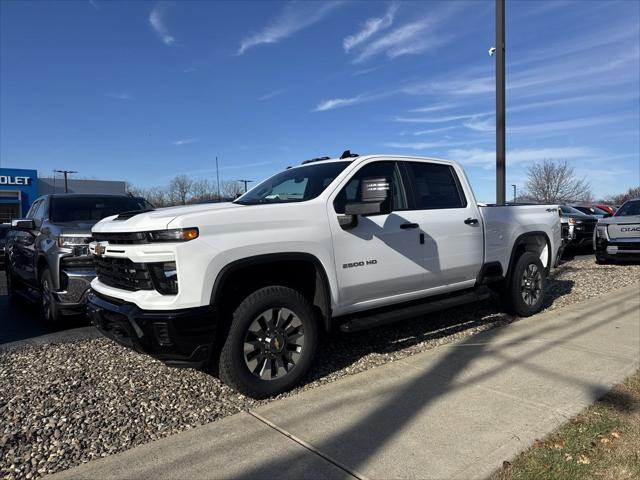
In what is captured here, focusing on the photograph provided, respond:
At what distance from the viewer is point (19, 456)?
305cm

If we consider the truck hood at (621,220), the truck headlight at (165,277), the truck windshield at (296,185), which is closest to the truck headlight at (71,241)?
the truck windshield at (296,185)

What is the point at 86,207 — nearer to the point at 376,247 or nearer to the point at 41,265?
the point at 41,265

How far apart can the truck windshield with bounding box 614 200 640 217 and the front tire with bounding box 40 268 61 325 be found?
11.7m

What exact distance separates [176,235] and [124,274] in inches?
28.0

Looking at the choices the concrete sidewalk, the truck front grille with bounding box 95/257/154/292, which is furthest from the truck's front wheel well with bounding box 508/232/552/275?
the truck front grille with bounding box 95/257/154/292

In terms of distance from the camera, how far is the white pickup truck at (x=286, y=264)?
3482 mm

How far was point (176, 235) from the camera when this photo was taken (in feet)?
11.3

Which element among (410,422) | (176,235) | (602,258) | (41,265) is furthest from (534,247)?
(41,265)

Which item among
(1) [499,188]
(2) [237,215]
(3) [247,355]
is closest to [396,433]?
(3) [247,355]

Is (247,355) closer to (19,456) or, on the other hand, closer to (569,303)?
(19,456)

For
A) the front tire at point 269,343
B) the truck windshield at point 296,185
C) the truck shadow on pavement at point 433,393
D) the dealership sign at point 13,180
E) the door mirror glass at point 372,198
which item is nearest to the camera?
the truck shadow on pavement at point 433,393

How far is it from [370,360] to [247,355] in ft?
5.02

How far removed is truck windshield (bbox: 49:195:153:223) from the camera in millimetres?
6419

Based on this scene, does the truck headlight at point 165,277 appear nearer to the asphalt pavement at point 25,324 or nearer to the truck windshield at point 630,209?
the asphalt pavement at point 25,324
